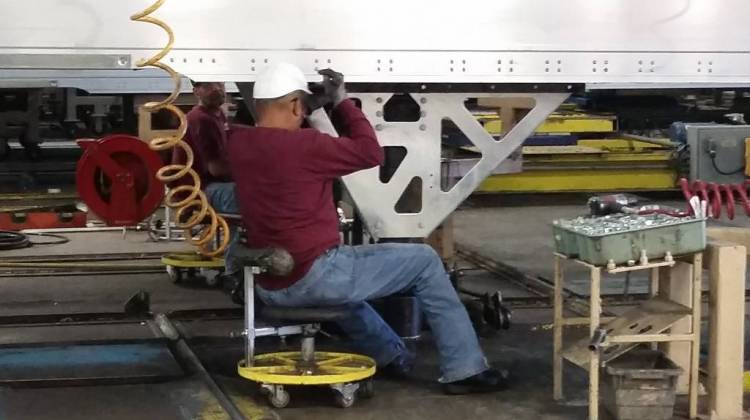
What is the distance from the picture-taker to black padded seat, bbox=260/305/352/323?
171 inches

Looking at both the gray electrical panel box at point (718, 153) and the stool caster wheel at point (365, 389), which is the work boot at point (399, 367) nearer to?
the stool caster wheel at point (365, 389)

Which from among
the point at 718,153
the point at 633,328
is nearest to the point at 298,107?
the point at 633,328

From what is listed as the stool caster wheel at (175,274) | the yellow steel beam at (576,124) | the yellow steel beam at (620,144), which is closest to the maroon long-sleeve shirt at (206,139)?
the stool caster wheel at (175,274)

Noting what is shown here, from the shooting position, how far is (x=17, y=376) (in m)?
4.78

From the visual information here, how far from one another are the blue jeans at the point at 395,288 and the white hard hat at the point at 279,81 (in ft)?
2.21

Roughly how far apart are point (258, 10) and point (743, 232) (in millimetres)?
2204

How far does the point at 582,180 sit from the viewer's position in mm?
11148

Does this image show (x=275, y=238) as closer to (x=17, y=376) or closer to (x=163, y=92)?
(x=17, y=376)

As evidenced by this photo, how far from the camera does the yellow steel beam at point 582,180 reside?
1112cm

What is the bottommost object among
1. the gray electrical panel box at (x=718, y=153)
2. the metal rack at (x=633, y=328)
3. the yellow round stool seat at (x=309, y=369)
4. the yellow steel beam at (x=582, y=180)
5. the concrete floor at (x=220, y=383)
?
the concrete floor at (x=220, y=383)

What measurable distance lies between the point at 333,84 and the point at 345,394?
1248mm

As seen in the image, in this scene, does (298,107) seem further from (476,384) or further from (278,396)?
(476,384)

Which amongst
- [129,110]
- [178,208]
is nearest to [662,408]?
[178,208]

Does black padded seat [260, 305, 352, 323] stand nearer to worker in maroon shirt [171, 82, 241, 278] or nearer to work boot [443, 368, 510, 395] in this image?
work boot [443, 368, 510, 395]
